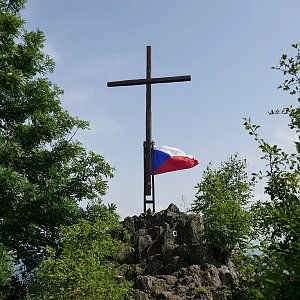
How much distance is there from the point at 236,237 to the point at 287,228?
34.4ft

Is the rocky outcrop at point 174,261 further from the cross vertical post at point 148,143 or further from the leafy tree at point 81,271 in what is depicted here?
the leafy tree at point 81,271

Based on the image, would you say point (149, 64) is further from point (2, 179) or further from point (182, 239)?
point (2, 179)

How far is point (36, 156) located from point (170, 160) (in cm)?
606

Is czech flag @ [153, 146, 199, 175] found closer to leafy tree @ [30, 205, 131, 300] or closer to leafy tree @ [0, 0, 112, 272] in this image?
leafy tree @ [0, 0, 112, 272]

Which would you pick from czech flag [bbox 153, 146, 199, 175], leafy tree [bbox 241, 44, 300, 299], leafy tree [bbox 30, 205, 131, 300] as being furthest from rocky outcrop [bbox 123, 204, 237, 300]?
leafy tree [bbox 241, 44, 300, 299]

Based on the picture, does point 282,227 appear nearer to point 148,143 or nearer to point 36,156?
point 36,156

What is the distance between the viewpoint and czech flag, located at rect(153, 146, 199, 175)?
16.8 metres

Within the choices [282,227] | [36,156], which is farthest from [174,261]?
[282,227]

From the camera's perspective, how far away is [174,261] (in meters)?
12.4

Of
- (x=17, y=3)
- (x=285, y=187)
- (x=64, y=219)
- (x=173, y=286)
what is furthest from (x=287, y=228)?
(x=17, y=3)

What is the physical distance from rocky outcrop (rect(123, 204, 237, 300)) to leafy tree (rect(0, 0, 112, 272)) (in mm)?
2061

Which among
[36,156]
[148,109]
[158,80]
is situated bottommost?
[36,156]

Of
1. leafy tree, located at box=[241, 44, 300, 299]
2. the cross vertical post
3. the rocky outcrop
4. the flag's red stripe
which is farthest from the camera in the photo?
the flag's red stripe

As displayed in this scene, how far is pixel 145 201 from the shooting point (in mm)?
16109
